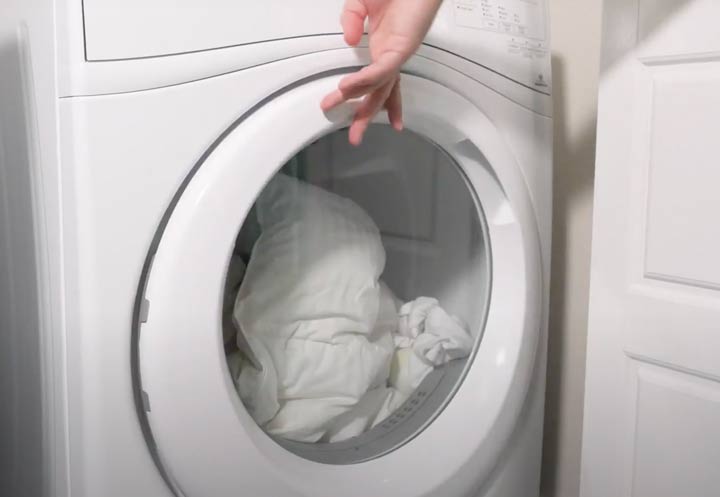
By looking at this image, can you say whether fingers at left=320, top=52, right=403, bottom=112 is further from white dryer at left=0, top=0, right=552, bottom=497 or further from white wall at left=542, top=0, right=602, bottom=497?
white wall at left=542, top=0, right=602, bottom=497

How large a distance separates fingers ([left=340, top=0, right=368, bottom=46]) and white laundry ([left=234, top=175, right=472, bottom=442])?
0.68ft

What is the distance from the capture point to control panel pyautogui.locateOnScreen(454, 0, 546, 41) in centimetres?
75

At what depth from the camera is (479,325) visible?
850 mm

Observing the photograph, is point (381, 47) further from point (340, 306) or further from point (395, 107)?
point (340, 306)

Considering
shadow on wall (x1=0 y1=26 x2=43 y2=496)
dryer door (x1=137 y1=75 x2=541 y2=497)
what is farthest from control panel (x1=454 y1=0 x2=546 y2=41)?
shadow on wall (x1=0 y1=26 x2=43 y2=496)

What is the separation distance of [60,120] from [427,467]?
1.74 feet

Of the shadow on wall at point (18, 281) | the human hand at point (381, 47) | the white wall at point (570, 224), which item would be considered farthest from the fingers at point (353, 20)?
the white wall at point (570, 224)

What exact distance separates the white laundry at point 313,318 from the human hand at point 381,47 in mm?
182

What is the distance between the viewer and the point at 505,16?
0.80 meters

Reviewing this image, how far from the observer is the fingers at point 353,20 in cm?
60

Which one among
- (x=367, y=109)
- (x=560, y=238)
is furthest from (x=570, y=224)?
(x=367, y=109)

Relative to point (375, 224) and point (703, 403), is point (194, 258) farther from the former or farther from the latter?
point (703, 403)

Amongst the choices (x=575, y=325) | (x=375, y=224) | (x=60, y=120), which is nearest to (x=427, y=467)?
(x=375, y=224)

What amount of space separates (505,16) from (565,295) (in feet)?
1.54
